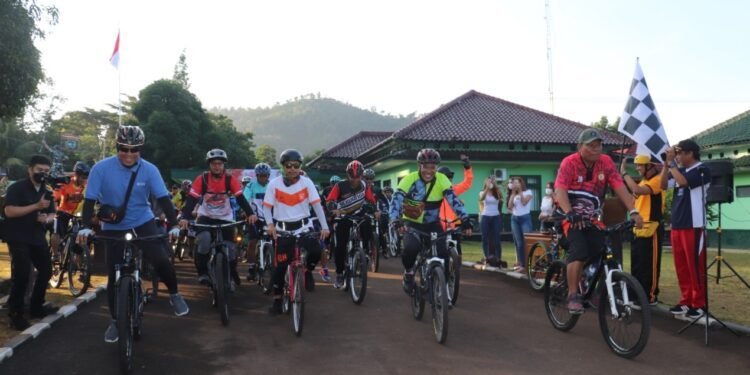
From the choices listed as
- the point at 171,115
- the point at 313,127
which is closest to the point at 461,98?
the point at 171,115

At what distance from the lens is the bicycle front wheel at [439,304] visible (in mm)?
5738

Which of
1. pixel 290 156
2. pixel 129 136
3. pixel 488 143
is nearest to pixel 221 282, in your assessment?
pixel 290 156

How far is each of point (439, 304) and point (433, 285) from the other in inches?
13.4

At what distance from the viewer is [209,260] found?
304 inches

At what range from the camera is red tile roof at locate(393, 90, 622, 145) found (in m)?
28.8

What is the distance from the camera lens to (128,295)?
16.4ft

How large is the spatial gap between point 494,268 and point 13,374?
8932 millimetres

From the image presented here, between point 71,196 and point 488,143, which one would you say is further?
point 488,143

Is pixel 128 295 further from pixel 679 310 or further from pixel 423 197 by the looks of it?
pixel 679 310

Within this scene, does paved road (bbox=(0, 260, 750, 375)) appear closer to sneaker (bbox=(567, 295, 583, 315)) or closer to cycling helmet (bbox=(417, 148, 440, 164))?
sneaker (bbox=(567, 295, 583, 315))

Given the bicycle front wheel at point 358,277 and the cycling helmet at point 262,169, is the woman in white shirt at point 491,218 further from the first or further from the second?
the cycling helmet at point 262,169

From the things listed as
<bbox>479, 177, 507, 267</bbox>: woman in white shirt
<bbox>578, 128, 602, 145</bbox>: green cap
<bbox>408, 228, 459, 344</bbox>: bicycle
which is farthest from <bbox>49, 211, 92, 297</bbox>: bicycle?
<bbox>479, 177, 507, 267</bbox>: woman in white shirt

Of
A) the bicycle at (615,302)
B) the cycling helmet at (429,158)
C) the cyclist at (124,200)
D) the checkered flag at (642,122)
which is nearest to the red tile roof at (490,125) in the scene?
the checkered flag at (642,122)

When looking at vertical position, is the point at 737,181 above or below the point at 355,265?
above
